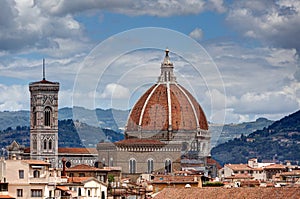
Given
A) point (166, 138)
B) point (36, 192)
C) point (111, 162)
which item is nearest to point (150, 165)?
point (111, 162)

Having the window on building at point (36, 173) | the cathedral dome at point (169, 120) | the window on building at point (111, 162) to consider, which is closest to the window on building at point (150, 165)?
the window on building at point (111, 162)

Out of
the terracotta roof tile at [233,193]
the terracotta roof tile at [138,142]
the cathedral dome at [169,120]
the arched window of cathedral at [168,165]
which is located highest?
the cathedral dome at [169,120]

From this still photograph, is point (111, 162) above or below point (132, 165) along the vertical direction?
above

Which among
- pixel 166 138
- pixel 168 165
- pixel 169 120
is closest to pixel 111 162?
pixel 168 165

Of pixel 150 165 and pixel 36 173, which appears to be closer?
pixel 36 173

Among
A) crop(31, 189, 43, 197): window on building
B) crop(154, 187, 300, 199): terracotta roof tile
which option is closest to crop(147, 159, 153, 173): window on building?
crop(154, 187, 300, 199): terracotta roof tile

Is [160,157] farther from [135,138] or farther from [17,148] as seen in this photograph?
[17,148]

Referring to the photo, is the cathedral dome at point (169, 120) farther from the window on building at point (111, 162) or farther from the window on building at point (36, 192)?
the window on building at point (36, 192)

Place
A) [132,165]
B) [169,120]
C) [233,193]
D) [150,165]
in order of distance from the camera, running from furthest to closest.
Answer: [169,120], [150,165], [132,165], [233,193]

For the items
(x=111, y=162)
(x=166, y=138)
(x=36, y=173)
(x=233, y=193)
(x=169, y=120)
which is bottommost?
(x=233, y=193)

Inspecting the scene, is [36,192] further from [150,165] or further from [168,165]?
[168,165]

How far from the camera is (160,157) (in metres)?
181

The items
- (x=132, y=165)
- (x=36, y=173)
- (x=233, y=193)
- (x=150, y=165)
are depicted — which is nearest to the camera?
(x=36, y=173)

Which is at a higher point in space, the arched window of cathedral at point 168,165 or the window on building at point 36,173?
the arched window of cathedral at point 168,165
